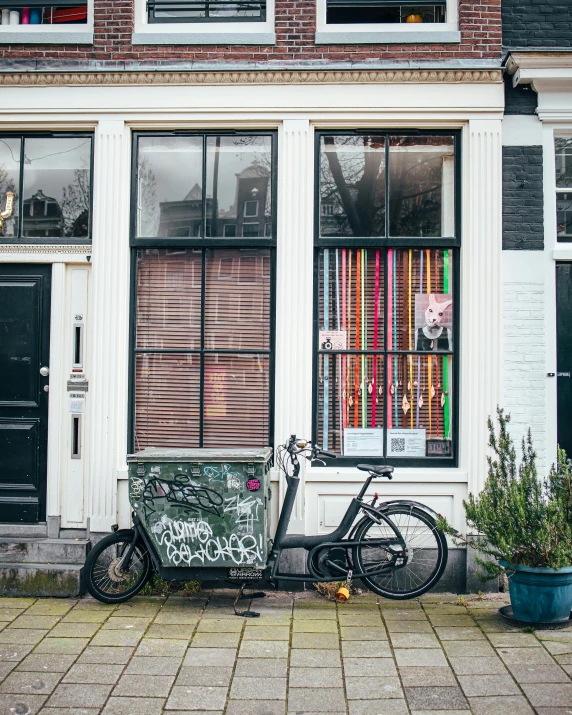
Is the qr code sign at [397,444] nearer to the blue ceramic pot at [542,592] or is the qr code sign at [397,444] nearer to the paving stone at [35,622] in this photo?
the blue ceramic pot at [542,592]

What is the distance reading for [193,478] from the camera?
594 centimetres

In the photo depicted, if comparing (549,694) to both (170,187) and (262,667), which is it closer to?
(262,667)

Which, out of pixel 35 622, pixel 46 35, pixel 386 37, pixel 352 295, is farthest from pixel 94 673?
pixel 386 37

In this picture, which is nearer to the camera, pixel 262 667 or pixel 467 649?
pixel 262 667

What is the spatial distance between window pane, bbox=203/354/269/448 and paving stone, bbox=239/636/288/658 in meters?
1.91

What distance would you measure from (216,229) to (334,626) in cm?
343

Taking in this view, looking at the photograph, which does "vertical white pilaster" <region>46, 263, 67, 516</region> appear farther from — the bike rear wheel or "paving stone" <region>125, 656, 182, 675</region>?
"paving stone" <region>125, 656, 182, 675</region>

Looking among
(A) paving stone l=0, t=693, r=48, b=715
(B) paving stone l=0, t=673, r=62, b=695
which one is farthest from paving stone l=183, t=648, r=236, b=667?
(A) paving stone l=0, t=693, r=48, b=715

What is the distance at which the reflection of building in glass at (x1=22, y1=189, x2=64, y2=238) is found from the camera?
695cm

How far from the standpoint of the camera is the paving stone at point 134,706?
14.0 feet

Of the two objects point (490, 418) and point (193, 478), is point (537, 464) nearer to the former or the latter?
point (490, 418)

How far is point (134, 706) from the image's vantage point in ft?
14.2

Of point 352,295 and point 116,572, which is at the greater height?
point 352,295

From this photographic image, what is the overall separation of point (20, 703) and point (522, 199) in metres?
5.37
